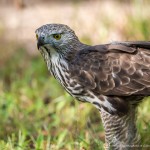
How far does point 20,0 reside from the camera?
820 cm

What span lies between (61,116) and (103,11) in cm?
318

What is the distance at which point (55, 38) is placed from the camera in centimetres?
573

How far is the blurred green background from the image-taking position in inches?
250

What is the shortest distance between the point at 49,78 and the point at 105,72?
2.73 meters

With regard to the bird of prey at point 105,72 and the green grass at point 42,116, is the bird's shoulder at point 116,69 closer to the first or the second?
the bird of prey at point 105,72

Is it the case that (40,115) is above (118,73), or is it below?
below

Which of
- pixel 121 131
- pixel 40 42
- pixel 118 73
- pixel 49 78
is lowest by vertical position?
pixel 121 131

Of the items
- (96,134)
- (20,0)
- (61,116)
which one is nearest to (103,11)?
(20,0)

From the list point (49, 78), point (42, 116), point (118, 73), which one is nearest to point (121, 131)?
point (118, 73)

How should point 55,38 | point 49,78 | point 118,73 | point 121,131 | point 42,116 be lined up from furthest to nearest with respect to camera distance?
point 49,78 < point 42,116 < point 121,131 < point 55,38 < point 118,73

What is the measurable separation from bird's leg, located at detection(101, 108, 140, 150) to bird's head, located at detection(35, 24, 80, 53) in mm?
671

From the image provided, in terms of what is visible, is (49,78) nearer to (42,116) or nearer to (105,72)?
(42,116)

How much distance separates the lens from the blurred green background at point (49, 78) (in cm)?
634

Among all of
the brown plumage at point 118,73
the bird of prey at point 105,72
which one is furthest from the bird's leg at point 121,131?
the brown plumage at point 118,73
